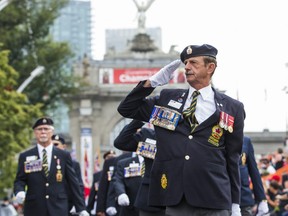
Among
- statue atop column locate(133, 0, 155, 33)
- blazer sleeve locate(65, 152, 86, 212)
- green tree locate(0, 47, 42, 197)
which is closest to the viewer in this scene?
blazer sleeve locate(65, 152, 86, 212)

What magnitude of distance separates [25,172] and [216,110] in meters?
5.17

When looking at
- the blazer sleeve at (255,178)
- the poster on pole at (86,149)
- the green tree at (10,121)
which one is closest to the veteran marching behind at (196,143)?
the blazer sleeve at (255,178)

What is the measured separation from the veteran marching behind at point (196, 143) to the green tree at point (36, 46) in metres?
A: 44.9

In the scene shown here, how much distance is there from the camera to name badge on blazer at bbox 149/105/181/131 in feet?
26.8

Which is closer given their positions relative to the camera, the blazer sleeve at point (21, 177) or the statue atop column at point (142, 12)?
the blazer sleeve at point (21, 177)

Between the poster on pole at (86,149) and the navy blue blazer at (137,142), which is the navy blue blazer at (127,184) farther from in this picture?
the poster on pole at (86,149)

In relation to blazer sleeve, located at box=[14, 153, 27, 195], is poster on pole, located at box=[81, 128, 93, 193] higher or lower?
lower

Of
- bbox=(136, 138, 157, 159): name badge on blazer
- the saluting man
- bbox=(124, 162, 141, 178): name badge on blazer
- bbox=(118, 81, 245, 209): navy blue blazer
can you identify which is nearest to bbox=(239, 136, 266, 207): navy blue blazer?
bbox=(136, 138, 157, 159): name badge on blazer

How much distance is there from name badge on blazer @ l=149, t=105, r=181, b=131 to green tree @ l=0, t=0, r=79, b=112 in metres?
44.8

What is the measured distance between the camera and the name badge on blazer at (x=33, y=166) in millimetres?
12828

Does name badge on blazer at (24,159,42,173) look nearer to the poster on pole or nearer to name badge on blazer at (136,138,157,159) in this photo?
name badge on blazer at (136,138,157,159)

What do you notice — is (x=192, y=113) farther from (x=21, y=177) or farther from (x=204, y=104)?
(x=21, y=177)

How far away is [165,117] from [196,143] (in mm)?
385

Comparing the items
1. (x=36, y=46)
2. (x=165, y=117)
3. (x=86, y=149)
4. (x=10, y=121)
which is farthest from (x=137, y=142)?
(x=86, y=149)
